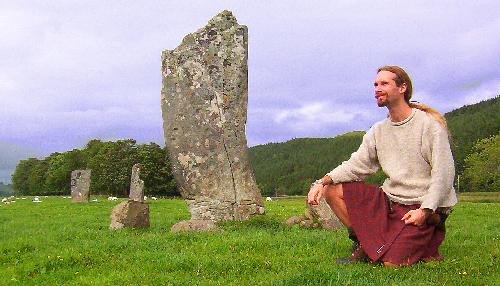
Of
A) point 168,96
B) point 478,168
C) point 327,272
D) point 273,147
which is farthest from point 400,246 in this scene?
point 273,147

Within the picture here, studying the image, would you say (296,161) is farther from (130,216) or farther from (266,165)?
(130,216)

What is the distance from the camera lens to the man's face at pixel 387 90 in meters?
8.01

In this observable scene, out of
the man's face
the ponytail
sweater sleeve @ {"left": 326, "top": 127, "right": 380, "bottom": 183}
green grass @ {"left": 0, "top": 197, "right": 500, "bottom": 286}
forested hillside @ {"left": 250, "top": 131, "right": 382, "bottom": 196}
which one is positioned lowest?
green grass @ {"left": 0, "top": 197, "right": 500, "bottom": 286}

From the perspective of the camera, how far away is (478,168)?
7306 cm

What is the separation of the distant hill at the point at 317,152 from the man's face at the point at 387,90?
3733 inches

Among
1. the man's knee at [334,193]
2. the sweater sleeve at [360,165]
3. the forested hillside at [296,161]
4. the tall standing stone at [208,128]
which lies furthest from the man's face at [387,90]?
the forested hillside at [296,161]

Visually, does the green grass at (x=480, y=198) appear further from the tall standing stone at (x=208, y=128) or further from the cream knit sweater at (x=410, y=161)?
the cream knit sweater at (x=410, y=161)

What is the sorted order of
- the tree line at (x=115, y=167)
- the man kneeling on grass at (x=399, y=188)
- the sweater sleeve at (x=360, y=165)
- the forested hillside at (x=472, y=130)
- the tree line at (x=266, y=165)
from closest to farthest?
the man kneeling on grass at (x=399, y=188), the sweater sleeve at (x=360, y=165), the tree line at (x=115, y=167), the tree line at (x=266, y=165), the forested hillside at (x=472, y=130)

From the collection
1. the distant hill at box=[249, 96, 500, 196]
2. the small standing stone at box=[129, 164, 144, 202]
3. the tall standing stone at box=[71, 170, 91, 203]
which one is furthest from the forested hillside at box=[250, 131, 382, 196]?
the small standing stone at box=[129, 164, 144, 202]

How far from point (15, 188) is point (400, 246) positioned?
99144mm

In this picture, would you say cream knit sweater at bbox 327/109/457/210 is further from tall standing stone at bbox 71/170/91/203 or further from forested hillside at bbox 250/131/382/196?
forested hillside at bbox 250/131/382/196

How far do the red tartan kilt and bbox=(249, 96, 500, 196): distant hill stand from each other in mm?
94748

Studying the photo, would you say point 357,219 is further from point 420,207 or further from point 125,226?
point 125,226

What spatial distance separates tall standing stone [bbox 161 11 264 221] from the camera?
1545cm
